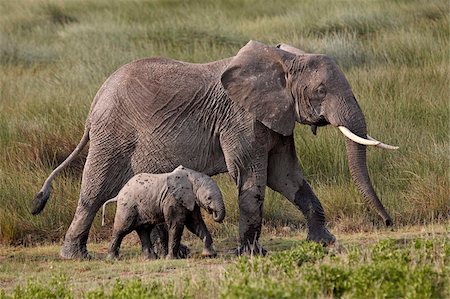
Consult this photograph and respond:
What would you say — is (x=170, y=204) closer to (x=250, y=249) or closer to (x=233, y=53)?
(x=250, y=249)

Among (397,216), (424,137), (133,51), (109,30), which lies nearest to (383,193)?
(397,216)

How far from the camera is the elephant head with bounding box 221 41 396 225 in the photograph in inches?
357

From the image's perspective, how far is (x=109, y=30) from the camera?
19.7 meters

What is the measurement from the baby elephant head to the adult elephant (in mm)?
364

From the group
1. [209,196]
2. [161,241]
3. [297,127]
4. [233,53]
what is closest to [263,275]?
[209,196]

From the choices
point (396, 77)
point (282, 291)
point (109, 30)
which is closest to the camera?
point (282, 291)

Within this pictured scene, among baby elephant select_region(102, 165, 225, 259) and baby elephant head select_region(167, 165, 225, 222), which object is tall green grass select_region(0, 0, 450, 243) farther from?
baby elephant head select_region(167, 165, 225, 222)

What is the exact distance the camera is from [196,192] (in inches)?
355

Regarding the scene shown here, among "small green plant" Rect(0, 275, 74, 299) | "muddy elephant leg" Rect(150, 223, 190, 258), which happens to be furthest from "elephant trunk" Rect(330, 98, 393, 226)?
"small green plant" Rect(0, 275, 74, 299)

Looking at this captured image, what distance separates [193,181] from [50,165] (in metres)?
3.36

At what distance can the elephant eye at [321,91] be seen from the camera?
9172 mm

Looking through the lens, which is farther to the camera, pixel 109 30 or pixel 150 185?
pixel 109 30

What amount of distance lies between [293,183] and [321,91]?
92 centimetres

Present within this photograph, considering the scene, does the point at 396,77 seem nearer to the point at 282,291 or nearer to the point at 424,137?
the point at 424,137
